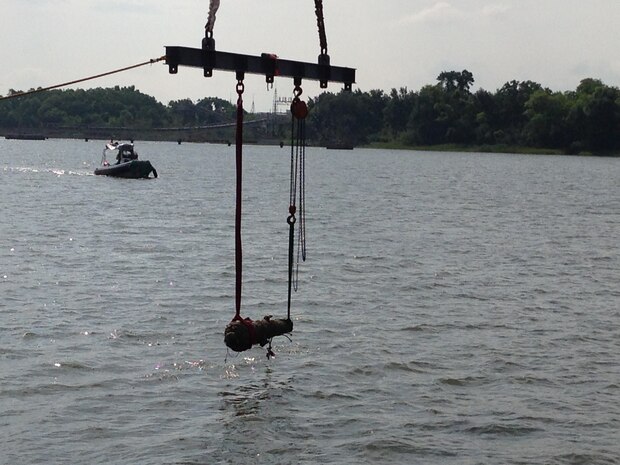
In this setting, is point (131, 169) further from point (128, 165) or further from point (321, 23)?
point (321, 23)

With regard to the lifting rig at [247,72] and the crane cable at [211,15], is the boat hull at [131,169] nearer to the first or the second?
the lifting rig at [247,72]

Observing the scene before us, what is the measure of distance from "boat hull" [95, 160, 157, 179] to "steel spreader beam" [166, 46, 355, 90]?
89583mm

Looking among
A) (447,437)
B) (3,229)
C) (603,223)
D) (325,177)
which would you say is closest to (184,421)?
(447,437)

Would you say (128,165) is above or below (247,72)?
below

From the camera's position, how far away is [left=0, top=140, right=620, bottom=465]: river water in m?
18.7

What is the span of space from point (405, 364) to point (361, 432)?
203 inches

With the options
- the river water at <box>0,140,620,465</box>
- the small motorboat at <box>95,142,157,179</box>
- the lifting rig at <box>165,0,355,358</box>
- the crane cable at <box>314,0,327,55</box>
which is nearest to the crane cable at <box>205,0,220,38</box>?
the lifting rig at <box>165,0,355,358</box>

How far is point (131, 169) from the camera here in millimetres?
108875

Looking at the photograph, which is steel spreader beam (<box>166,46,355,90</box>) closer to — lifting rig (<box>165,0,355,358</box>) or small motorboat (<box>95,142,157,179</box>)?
lifting rig (<box>165,0,355,358</box>)

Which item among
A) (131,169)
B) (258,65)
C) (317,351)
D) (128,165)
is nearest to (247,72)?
(258,65)

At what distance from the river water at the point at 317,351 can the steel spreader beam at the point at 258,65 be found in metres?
6.13

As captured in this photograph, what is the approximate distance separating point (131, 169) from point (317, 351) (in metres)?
86.0

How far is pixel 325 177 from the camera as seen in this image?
138 metres

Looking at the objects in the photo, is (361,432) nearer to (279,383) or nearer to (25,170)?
(279,383)
